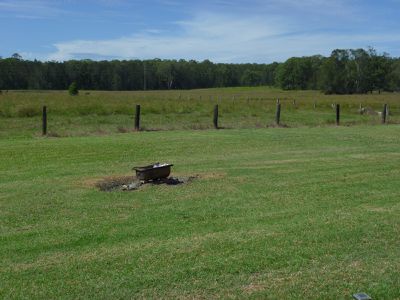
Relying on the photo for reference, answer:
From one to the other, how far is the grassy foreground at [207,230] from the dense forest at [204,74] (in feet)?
353

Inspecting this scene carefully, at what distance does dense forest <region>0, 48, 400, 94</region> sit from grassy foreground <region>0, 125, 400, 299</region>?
353 feet

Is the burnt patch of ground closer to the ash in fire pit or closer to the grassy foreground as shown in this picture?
the ash in fire pit

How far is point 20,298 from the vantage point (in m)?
5.33

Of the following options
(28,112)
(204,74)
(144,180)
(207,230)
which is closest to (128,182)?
(144,180)

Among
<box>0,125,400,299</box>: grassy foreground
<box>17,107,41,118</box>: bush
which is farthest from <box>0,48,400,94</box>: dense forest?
<box>0,125,400,299</box>: grassy foreground

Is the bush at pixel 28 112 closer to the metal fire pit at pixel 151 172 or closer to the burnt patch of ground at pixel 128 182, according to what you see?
the burnt patch of ground at pixel 128 182

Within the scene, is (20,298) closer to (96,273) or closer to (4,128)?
(96,273)

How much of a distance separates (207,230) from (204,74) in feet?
565

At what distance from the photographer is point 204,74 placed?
585ft

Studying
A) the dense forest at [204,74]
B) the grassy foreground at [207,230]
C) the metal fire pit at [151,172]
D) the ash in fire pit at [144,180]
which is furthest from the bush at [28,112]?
the dense forest at [204,74]

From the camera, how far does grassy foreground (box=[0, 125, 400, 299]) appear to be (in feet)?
18.5

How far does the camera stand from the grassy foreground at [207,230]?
5625 mm

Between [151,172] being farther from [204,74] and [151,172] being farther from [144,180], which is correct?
[204,74]

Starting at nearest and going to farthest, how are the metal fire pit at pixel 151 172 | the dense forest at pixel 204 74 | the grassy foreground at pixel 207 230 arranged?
the grassy foreground at pixel 207 230 < the metal fire pit at pixel 151 172 < the dense forest at pixel 204 74
